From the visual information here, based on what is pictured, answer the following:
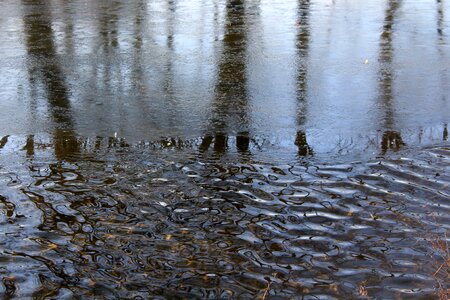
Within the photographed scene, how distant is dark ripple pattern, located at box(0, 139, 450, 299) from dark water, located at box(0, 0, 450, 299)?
0.06 ft

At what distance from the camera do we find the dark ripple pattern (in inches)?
194

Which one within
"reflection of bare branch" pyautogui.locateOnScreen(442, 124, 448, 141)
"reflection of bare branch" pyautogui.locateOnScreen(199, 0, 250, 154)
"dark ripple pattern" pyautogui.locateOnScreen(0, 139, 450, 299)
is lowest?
"dark ripple pattern" pyautogui.locateOnScreen(0, 139, 450, 299)

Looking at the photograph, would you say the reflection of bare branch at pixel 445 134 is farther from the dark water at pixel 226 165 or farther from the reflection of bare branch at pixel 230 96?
the reflection of bare branch at pixel 230 96

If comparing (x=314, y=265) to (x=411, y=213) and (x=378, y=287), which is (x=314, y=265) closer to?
(x=378, y=287)

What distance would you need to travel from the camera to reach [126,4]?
16203 millimetres

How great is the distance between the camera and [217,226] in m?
5.73

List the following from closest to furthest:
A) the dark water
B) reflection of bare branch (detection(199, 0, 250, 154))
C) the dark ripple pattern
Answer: the dark ripple pattern → the dark water → reflection of bare branch (detection(199, 0, 250, 154))

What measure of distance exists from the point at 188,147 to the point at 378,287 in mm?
3016

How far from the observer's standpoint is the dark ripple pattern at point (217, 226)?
4934 mm

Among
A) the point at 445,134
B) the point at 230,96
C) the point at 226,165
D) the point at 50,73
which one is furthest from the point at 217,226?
the point at 50,73

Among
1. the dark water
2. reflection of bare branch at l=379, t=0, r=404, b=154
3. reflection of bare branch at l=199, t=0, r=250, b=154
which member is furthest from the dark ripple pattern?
reflection of bare branch at l=199, t=0, r=250, b=154

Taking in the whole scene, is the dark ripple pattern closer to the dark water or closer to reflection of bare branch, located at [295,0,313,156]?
the dark water

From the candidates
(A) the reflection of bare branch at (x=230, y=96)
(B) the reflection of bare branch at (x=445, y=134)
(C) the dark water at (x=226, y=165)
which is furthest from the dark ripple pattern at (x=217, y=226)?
(A) the reflection of bare branch at (x=230, y=96)

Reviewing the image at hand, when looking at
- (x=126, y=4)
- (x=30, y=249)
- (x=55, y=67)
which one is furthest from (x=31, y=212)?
(x=126, y=4)
